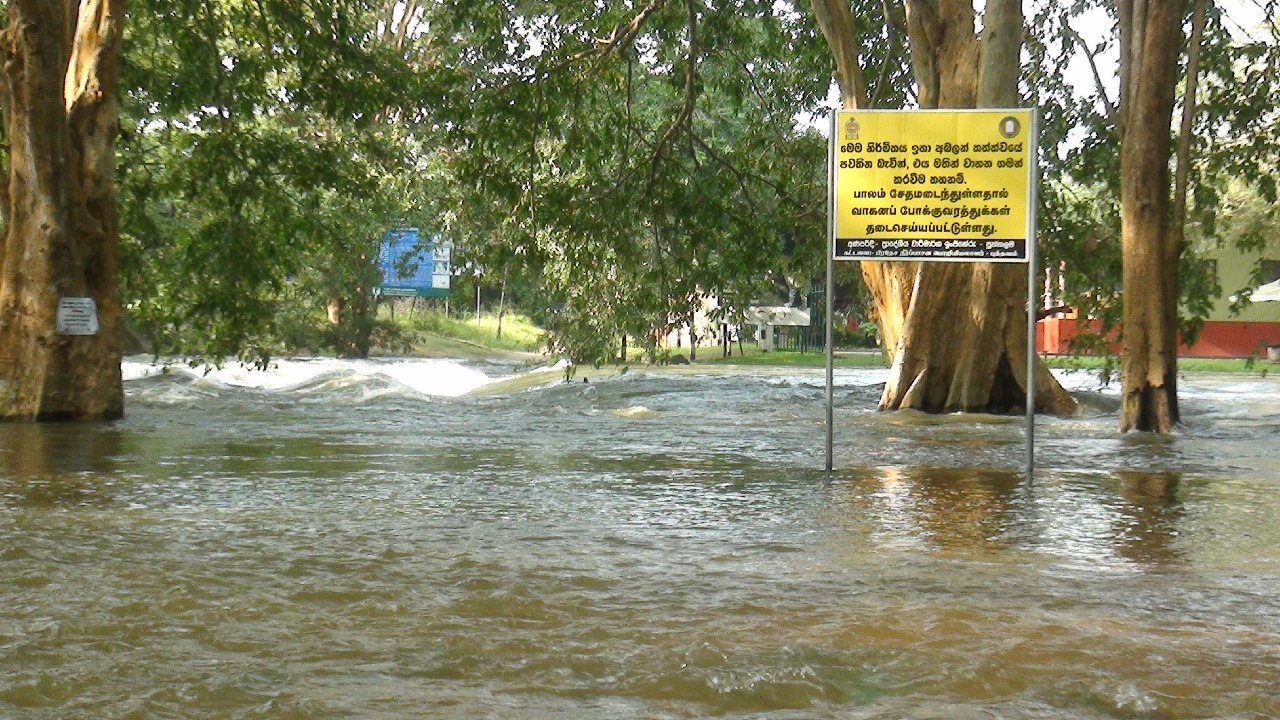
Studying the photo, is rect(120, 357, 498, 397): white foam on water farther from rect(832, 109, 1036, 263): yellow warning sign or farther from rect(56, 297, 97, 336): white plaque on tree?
rect(832, 109, 1036, 263): yellow warning sign

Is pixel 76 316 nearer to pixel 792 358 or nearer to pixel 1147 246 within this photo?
pixel 1147 246

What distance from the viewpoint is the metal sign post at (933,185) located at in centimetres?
964

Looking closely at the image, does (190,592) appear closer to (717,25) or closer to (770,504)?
(770,504)

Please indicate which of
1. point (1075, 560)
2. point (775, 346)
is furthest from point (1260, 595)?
point (775, 346)

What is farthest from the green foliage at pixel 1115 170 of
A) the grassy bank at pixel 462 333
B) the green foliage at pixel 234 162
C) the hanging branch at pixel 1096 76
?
the grassy bank at pixel 462 333

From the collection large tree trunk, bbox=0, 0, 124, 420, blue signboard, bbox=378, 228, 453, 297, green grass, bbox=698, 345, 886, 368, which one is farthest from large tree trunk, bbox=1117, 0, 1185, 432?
blue signboard, bbox=378, 228, 453, 297

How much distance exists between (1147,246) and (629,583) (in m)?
10.9

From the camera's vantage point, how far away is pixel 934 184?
9680mm

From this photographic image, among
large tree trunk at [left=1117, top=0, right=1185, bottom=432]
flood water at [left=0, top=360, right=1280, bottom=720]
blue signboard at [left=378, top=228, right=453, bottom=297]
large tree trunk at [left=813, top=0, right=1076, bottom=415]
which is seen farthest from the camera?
blue signboard at [left=378, top=228, right=453, bottom=297]

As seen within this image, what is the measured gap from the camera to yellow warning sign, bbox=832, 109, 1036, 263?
964 centimetres

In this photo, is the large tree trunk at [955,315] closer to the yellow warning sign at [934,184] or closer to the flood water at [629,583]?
the flood water at [629,583]

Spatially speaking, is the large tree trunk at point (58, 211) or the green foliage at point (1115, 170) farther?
the green foliage at point (1115, 170)

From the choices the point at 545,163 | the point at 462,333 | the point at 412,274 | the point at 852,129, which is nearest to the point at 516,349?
the point at 462,333

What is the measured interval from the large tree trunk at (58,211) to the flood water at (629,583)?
3.34 metres
